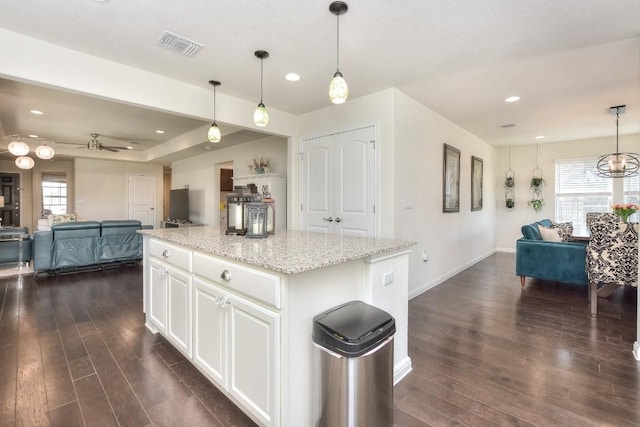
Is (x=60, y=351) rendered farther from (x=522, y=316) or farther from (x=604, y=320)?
(x=604, y=320)

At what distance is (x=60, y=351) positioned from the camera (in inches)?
94.8

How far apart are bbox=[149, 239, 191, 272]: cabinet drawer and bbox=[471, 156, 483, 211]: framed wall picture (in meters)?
5.22

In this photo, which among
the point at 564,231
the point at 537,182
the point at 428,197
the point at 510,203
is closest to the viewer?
the point at 428,197

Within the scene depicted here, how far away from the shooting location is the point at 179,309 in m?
2.24

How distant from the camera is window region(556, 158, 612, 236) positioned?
6.12 metres

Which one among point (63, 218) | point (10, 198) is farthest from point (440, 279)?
point (10, 198)

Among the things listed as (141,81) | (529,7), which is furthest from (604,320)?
(141,81)

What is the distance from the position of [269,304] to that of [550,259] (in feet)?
13.3

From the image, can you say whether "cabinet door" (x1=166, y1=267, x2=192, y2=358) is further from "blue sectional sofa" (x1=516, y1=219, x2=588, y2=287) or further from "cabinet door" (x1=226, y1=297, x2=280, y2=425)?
"blue sectional sofa" (x1=516, y1=219, x2=588, y2=287)

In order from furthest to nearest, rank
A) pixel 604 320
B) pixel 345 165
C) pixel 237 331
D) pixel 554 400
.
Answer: pixel 345 165, pixel 604 320, pixel 554 400, pixel 237 331

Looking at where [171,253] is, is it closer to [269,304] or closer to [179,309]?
[179,309]

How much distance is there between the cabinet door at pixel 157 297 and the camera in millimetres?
2467

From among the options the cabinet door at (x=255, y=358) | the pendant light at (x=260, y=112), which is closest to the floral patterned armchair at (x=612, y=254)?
the cabinet door at (x=255, y=358)

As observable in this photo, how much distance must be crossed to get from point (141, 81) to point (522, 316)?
4.64 meters
